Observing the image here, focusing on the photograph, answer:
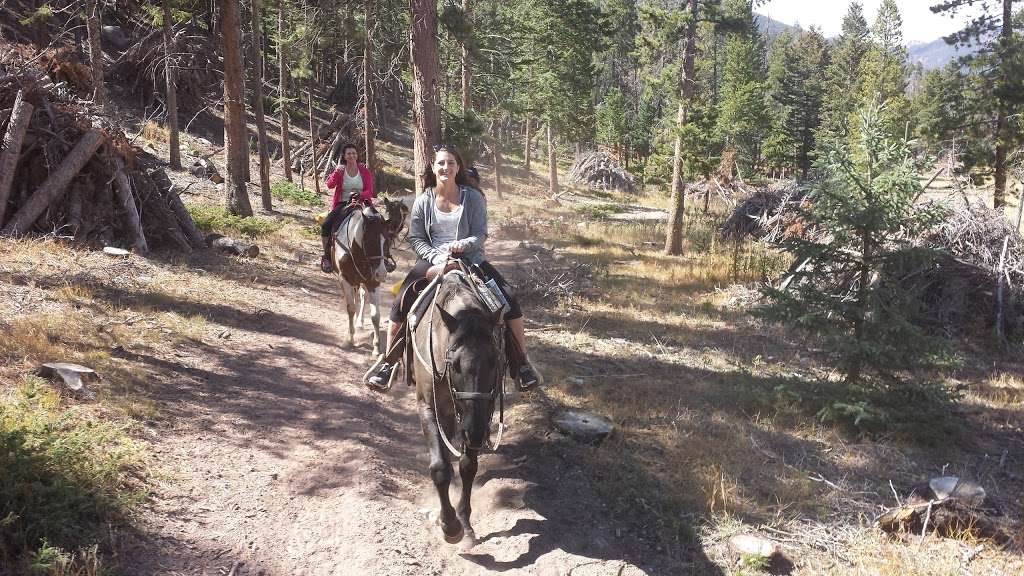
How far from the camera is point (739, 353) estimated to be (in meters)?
11.5

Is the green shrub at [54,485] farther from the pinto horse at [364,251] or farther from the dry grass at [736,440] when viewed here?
the pinto horse at [364,251]

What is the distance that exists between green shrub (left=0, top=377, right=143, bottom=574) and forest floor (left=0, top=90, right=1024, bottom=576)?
0.21 metres

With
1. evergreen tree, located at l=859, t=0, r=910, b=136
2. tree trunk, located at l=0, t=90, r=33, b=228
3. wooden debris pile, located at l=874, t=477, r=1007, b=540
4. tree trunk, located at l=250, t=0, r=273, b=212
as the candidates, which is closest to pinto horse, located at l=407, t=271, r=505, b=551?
wooden debris pile, located at l=874, t=477, r=1007, b=540

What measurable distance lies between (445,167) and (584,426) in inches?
143

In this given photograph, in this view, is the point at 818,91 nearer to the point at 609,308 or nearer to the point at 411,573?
the point at 609,308

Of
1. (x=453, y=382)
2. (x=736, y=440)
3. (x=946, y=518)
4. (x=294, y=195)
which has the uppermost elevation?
(x=294, y=195)

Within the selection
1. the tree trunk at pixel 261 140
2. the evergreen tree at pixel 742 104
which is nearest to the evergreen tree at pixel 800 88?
the evergreen tree at pixel 742 104

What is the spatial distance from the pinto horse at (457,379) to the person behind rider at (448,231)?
0.46m

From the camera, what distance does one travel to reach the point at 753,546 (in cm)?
530

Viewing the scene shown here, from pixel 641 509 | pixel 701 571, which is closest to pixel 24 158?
pixel 641 509

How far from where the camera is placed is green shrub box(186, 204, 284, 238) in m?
15.2

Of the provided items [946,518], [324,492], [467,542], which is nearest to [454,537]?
[467,542]

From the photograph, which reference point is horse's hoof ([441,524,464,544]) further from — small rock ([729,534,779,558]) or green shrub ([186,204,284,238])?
green shrub ([186,204,284,238])

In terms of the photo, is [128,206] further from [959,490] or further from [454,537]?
[959,490]
